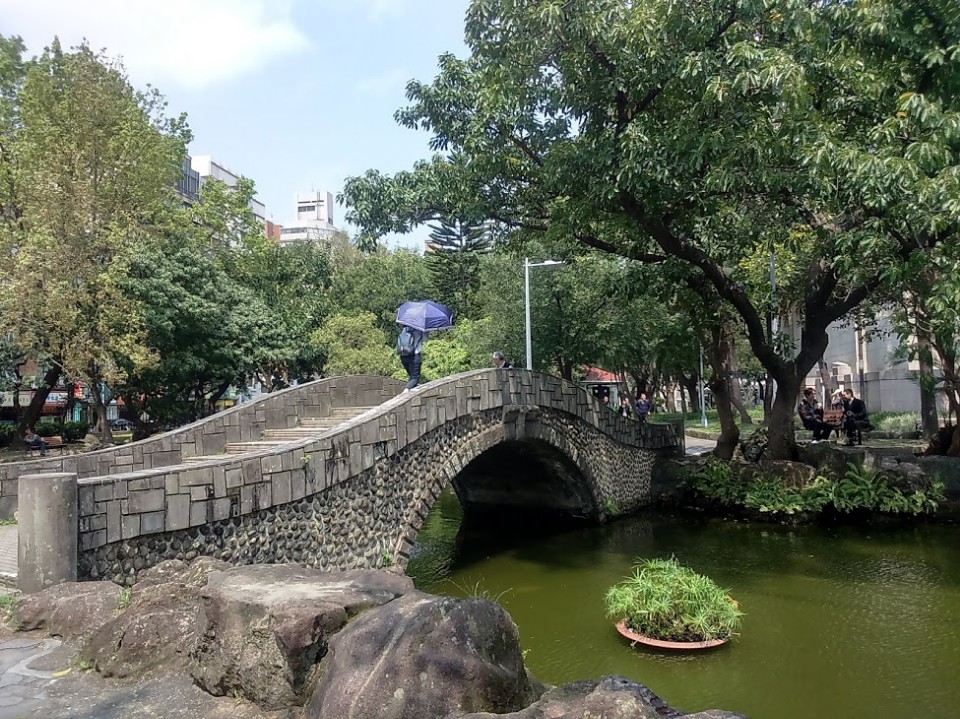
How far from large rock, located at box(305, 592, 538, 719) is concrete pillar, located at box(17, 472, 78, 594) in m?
2.80

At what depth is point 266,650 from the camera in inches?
150

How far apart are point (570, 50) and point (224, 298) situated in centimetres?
1148

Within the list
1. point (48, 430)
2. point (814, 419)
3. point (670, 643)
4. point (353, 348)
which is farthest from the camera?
point (48, 430)

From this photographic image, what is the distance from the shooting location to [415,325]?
996 centimetres

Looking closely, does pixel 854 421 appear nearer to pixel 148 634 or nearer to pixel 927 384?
pixel 927 384

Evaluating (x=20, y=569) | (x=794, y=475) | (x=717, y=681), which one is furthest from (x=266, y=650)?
(x=794, y=475)

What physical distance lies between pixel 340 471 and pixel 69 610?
3.25 m

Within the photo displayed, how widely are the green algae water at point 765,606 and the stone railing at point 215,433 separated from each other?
2.92 metres

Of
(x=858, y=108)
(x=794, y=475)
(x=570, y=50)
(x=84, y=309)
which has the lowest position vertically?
(x=794, y=475)

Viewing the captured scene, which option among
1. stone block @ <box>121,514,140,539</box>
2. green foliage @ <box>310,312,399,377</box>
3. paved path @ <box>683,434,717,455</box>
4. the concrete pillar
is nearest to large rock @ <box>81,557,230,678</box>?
the concrete pillar

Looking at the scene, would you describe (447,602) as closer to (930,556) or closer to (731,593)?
(731,593)

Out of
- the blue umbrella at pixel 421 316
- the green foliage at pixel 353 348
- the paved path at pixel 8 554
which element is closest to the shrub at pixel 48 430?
the green foliage at pixel 353 348

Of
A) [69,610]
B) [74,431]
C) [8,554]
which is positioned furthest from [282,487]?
[74,431]

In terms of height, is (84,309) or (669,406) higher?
(84,309)
